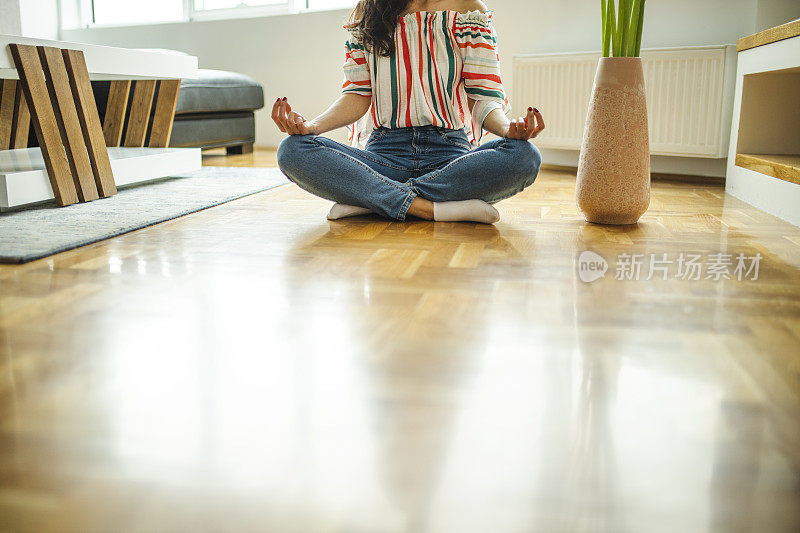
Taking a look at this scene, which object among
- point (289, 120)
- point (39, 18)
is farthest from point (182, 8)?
point (289, 120)

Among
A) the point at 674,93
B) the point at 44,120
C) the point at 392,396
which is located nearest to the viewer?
the point at 392,396

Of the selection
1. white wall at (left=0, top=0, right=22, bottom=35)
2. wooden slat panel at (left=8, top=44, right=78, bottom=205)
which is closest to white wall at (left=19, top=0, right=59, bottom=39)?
white wall at (left=0, top=0, right=22, bottom=35)

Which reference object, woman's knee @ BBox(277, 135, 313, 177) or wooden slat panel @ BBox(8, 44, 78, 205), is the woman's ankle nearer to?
woman's knee @ BBox(277, 135, 313, 177)

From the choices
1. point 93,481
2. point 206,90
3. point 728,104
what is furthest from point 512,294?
point 206,90

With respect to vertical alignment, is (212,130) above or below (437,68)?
below

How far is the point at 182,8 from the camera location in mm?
4199

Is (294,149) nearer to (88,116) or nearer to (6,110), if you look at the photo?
(88,116)

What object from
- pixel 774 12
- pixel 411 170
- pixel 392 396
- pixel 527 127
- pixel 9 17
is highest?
pixel 9 17

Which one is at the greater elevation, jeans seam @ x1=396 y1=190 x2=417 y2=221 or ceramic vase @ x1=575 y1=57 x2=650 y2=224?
ceramic vase @ x1=575 y1=57 x2=650 y2=224

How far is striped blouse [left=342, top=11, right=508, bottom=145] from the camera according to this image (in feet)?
5.02

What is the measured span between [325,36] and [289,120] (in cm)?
246

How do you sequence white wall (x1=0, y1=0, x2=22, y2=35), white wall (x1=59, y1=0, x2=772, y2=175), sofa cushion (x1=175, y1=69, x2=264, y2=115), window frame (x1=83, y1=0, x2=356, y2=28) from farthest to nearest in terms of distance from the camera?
window frame (x1=83, y1=0, x2=356, y2=28) → white wall (x1=0, y1=0, x2=22, y2=35) → sofa cushion (x1=175, y1=69, x2=264, y2=115) → white wall (x1=59, y1=0, x2=772, y2=175)

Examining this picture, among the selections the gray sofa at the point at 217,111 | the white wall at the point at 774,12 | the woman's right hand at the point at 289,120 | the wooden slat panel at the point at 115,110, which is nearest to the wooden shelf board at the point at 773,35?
the white wall at the point at 774,12

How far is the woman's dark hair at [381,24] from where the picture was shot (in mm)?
1536
